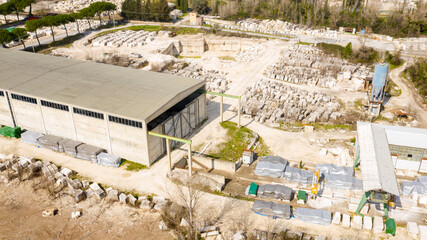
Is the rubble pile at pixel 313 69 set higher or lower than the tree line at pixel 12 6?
lower

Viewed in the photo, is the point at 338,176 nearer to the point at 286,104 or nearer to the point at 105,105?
the point at 286,104

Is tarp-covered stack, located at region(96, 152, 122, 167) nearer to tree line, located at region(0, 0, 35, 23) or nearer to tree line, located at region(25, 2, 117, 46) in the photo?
tree line, located at region(25, 2, 117, 46)

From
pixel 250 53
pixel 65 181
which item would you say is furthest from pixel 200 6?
pixel 65 181

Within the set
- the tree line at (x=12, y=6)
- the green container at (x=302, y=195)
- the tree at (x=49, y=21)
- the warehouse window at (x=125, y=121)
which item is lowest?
the green container at (x=302, y=195)

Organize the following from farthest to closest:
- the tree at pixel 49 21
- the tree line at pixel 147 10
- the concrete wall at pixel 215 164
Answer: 1. the tree line at pixel 147 10
2. the tree at pixel 49 21
3. the concrete wall at pixel 215 164

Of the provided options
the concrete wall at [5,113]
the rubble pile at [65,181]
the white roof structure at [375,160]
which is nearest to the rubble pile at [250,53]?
the white roof structure at [375,160]

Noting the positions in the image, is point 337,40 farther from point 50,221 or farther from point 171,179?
point 50,221

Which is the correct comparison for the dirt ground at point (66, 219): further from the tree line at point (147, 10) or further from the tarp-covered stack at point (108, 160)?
the tree line at point (147, 10)

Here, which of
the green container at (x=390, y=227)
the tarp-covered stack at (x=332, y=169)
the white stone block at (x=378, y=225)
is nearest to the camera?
the green container at (x=390, y=227)
